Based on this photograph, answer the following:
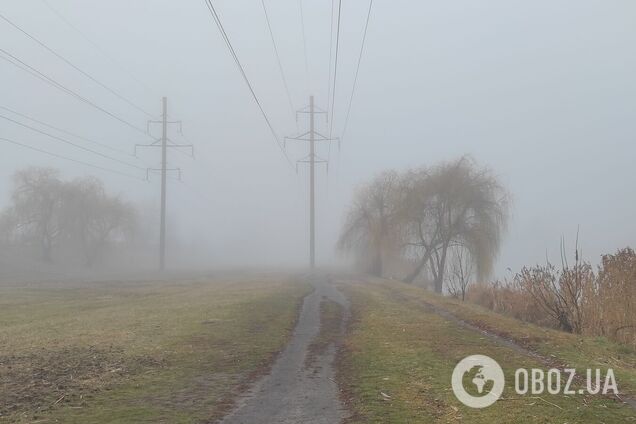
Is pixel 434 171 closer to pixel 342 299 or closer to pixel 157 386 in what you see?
pixel 342 299

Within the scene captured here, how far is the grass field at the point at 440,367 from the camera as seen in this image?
720 cm

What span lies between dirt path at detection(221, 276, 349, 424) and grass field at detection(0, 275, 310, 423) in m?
0.39

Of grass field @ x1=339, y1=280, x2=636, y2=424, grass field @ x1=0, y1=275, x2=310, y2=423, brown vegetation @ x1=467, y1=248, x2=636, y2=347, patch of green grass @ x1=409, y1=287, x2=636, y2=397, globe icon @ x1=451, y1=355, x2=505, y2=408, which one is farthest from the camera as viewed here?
brown vegetation @ x1=467, y1=248, x2=636, y2=347

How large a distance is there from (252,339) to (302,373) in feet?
14.4

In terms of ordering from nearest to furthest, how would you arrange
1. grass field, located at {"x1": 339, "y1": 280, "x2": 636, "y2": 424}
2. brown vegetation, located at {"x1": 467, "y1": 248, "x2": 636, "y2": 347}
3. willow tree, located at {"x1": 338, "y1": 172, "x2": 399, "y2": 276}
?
grass field, located at {"x1": 339, "y1": 280, "x2": 636, "y2": 424} → brown vegetation, located at {"x1": 467, "y1": 248, "x2": 636, "y2": 347} → willow tree, located at {"x1": 338, "y1": 172, "x2": 399, "y2": 276}

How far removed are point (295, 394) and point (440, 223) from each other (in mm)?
37401

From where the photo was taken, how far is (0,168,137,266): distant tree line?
6962cm

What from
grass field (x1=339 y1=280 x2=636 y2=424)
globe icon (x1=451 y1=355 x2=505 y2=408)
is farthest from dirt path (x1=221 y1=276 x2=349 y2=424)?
globe icon (x1=451 y1=355 x2=505 y2=408)

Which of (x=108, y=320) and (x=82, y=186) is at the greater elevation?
(x=82, y=186)

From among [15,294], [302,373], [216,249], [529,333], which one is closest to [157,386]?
[302,373]

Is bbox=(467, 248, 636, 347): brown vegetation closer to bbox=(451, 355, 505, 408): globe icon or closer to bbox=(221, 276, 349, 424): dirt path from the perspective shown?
bbox=(451, 355, 505, 408): globe icon

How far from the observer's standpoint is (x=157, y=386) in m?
9.73

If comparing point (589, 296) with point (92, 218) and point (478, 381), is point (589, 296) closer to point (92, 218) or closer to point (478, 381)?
point (478, 381)

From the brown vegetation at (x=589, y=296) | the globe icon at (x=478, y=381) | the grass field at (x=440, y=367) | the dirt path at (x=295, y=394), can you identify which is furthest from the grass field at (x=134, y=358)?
the brown vegetation at (x=589, y=296)
